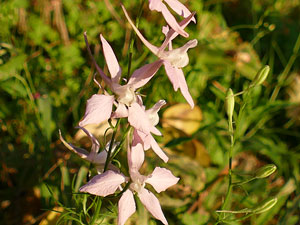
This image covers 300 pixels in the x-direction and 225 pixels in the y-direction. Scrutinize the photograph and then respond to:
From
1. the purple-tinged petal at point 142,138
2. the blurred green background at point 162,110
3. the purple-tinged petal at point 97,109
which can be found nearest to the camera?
the purple-tinged petal at point 97,109

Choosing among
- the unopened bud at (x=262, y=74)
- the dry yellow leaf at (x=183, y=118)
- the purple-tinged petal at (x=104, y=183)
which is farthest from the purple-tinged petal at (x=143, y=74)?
the dry yellow leaf at (x=183, y=118)

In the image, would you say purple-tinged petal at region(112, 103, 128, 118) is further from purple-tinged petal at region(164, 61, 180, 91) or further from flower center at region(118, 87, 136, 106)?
purple-tinged petal at region(164, 61, 180, 91)

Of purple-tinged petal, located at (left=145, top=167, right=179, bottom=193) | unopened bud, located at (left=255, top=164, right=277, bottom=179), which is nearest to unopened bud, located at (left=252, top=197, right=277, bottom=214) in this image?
unopened bud, located at (left=255, top=164, right=277, bottom=179)

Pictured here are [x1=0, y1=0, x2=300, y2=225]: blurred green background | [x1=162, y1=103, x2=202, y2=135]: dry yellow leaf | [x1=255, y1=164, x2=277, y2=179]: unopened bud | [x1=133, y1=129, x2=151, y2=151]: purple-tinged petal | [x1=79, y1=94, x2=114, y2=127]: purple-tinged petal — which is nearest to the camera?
[x1=79, y1=94, x2=114, y2=127]: purple-tinged petal

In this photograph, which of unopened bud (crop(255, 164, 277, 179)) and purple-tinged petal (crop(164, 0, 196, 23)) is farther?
unopened bud (crop(255, 164, 277, 179))

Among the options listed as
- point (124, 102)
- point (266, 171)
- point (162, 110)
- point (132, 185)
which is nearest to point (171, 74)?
point (124, 102)

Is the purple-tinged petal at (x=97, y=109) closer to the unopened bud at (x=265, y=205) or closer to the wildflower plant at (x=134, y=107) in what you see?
the wildflower plant at (x=134, y=107)

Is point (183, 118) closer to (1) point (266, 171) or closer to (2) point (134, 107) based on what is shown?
(1) point (266, 171)

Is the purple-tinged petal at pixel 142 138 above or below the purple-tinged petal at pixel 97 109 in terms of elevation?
below
